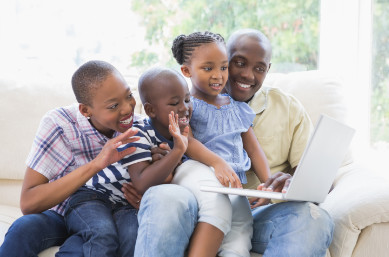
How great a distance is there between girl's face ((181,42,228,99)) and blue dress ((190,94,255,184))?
65mm

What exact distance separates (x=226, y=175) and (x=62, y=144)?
55cm

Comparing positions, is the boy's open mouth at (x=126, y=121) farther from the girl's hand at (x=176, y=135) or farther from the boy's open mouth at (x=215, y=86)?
the boy's open mouth at (x=215, y=86)

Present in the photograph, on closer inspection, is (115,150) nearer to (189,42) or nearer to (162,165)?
(162,165)

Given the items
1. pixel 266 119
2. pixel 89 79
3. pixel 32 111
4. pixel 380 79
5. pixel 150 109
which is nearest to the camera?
pixel 89 79

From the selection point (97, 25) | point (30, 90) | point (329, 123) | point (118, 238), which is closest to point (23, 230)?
point (118, 238)

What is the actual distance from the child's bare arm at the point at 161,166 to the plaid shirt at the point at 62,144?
192mm

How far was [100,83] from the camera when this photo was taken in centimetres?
155

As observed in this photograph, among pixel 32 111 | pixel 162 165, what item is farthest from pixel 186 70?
pixel 32 111

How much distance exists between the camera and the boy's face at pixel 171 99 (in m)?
1.61

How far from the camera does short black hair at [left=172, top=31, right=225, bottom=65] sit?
1729 millimetres

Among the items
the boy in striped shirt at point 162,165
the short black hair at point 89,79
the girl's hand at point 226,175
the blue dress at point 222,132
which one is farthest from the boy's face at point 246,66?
the short black hair at point 89,79

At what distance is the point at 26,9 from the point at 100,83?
1564 mm

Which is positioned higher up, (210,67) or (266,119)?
(210,67)

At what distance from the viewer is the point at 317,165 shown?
1285 mm
